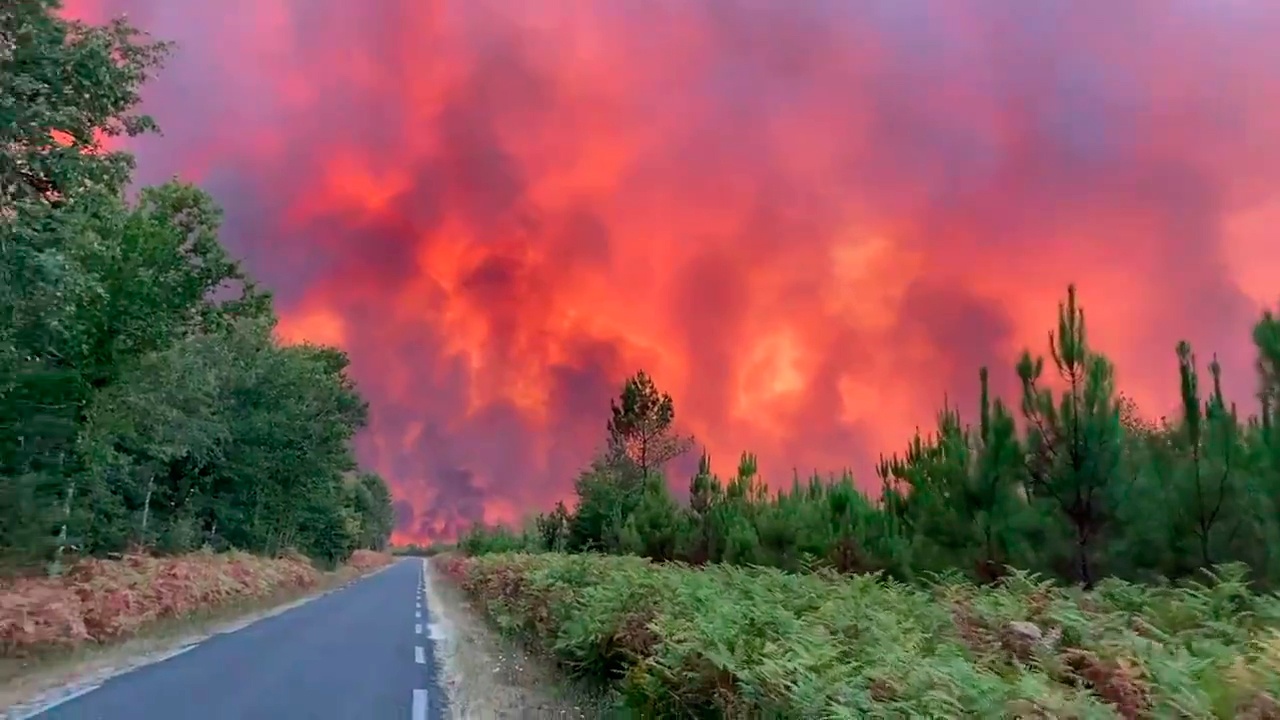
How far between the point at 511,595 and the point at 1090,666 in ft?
54.6

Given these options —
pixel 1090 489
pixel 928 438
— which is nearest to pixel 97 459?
pixel 928 438

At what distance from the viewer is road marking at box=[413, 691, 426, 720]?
10.0 metres

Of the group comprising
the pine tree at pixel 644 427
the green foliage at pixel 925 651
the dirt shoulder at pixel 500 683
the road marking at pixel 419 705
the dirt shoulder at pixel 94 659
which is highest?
the pine tree at pixel 644 427

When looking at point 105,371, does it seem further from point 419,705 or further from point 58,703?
point 419,705

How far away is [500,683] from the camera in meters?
12.5

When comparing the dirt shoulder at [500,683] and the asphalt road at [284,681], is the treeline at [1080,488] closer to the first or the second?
the dirt shoulder at [500,683]

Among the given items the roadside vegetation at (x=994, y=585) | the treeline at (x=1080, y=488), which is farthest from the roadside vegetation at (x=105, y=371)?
the treeline at (x=1080, y=488)

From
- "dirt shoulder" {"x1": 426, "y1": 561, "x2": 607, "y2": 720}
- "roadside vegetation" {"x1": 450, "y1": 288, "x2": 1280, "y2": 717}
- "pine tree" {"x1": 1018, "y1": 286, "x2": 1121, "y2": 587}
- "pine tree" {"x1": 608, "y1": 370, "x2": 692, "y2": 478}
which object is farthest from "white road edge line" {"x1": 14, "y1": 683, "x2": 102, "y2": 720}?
"pine tree" {"x1": 608, "y1": 370, "x2": 692, "y2": 478}

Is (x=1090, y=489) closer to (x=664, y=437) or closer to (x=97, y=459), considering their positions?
(x=97, y=459)

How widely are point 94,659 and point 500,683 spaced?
805 cm

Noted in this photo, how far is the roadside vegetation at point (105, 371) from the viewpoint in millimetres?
14297

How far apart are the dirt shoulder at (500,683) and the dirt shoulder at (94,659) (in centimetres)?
491

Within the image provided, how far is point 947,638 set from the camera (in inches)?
296

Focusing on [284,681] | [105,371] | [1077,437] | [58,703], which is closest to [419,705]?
[284,681]
